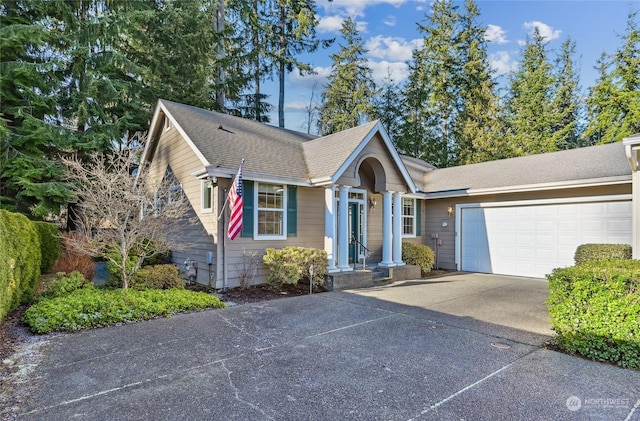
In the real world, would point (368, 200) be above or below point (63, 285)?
above

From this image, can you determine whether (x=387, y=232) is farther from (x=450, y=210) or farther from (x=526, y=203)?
(x=526, y=203)

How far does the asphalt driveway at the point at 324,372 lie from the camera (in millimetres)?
3293

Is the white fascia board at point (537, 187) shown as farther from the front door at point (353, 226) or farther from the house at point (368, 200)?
the front door at point (353, 226)

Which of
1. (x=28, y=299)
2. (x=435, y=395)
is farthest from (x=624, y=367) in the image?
(x=28, y=299)

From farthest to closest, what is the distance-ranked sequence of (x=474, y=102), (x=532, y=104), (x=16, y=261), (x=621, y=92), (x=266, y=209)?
(x=474, y=102), (x=532, y=104), (x=621, y=92), (x=266, y=209), (x=16, y=261)

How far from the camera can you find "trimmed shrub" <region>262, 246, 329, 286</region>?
898cm

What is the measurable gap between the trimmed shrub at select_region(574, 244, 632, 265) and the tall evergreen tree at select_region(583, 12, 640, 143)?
1335 centimetres

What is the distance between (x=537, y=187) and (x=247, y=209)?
29.4 feet

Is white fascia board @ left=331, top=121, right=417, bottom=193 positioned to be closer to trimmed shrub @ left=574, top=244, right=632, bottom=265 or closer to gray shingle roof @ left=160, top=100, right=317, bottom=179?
gray shingle roof @ left=160, top=100, right=317, bottom=179

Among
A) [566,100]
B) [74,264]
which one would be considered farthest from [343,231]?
[566,100]

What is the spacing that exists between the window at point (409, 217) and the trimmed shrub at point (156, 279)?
844 cm

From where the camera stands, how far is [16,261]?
6434 millimetres

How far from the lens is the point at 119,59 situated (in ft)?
46.7

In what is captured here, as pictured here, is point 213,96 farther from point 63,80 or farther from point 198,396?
point 198,396
